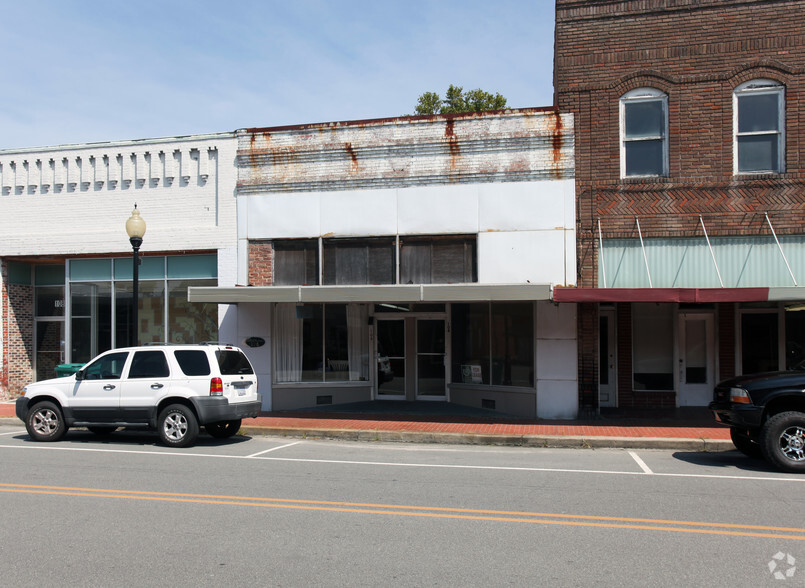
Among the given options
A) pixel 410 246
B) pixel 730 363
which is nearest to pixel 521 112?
pixel 410 246

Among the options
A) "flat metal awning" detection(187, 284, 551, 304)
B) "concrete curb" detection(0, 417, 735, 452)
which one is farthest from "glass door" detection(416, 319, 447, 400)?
"concrete curb" detection(0, 417, 735, 452)

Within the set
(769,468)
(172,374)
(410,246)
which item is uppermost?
(410,246)

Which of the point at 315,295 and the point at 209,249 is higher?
the point at 209,249

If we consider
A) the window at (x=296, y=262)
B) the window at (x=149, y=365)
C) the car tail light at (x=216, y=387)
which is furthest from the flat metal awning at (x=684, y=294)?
the window at (x=149, y=365)

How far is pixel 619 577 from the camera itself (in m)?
5.23

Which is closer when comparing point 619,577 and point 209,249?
point 619,577

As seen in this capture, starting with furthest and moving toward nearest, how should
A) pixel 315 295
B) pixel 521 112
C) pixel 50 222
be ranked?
pixel 50 222
pixel 521 112
pixel 315 295

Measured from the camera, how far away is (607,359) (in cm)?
1580

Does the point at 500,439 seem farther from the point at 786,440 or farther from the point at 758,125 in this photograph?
the point at 758,125

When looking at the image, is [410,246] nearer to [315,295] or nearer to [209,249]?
[315,295]

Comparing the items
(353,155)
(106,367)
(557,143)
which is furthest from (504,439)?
(353,155)

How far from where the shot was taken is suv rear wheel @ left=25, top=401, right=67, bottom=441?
1202cm

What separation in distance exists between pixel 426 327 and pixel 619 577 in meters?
11.5

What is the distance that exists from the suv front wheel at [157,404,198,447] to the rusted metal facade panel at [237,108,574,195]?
632cm
